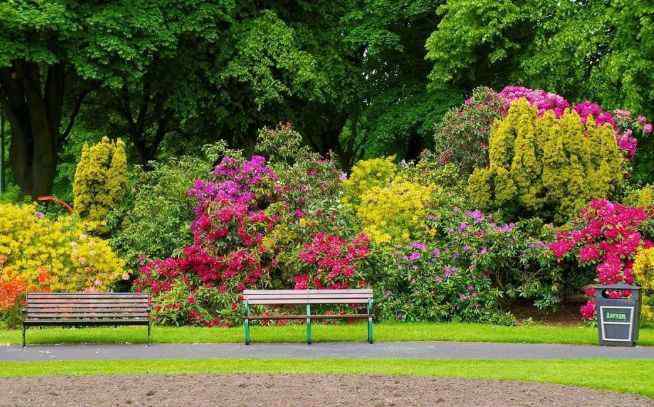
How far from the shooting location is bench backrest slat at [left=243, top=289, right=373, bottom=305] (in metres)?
14.4

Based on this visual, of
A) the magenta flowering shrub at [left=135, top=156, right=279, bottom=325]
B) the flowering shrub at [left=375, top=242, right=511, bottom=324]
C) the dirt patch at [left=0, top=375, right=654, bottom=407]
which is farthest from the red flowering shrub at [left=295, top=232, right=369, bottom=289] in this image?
the dirt patch at [left=0, top=375, right=654, bottom=407]

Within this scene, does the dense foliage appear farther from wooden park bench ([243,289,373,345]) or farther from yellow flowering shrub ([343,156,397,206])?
wooden park bench ([243,289,373,345])

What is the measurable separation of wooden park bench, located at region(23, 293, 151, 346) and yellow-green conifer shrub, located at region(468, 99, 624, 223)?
8.13 m

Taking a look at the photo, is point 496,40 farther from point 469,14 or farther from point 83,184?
point 83,184

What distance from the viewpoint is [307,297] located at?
1459 centimetres

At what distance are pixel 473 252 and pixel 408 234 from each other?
145cm

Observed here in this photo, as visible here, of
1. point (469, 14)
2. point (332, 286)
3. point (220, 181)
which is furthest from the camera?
point (469, 14)

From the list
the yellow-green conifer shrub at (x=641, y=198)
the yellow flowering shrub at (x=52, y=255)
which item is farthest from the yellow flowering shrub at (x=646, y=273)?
the yellow flowering shrub at (x=52, y=255)

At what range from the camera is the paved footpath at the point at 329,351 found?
12.5 metres

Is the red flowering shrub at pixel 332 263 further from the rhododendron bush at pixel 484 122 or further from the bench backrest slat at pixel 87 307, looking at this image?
the rhododendron bush at pixel 484 122

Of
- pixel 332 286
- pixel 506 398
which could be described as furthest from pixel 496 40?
pixel 506 398

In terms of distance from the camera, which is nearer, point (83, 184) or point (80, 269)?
point (80, 269)

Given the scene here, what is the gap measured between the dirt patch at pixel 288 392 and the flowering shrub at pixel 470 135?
12384mm

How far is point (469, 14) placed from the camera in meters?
27.6
